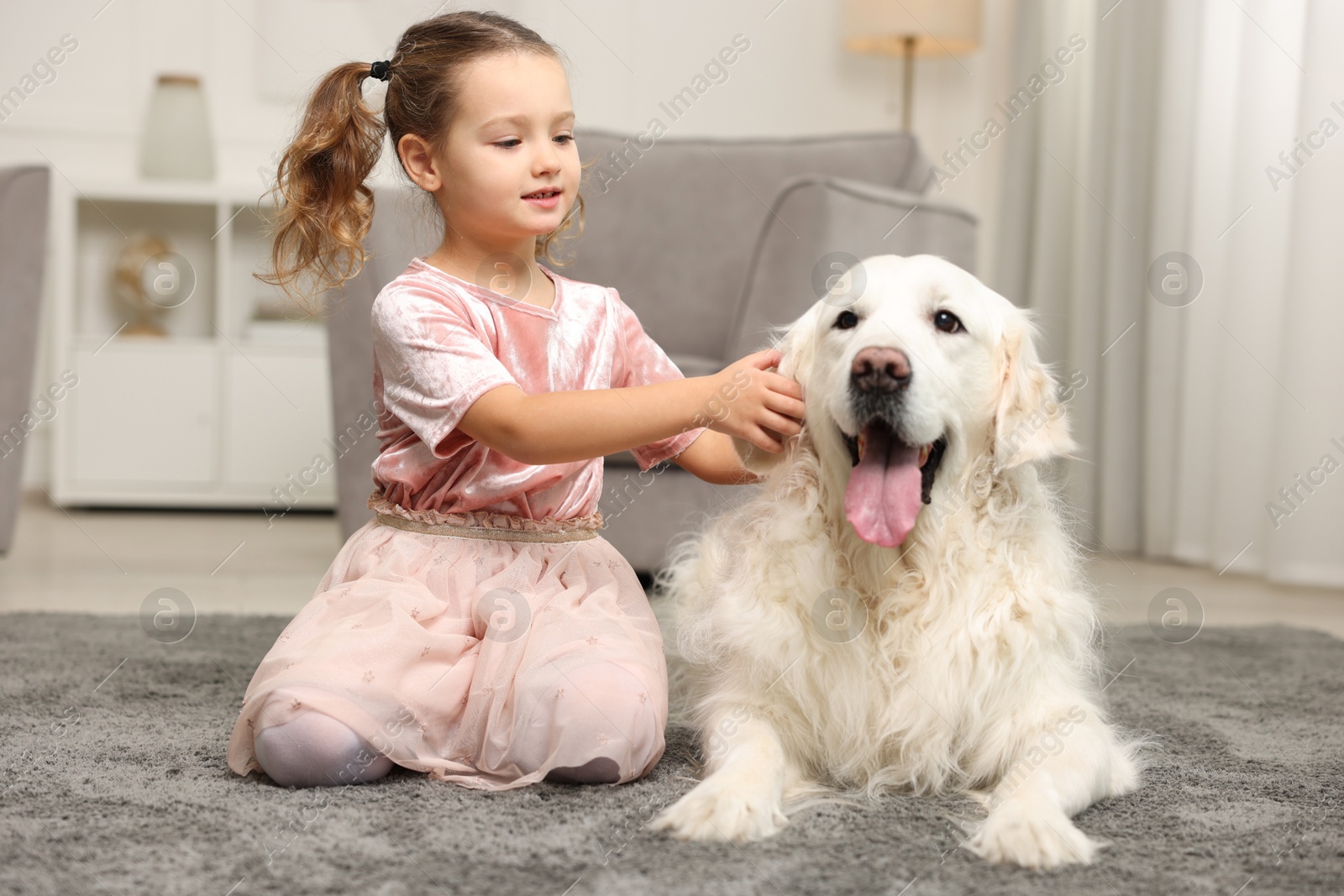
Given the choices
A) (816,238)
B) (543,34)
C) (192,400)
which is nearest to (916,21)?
(543,34)

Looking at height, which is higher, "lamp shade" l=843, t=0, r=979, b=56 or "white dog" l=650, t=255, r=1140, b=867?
"lamp shade" l=843, t=0, r=979, b=56

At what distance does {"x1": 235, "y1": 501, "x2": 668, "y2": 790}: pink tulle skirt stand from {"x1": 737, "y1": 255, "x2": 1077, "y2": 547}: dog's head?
0.34 m

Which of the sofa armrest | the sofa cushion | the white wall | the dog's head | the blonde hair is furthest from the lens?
the white wall

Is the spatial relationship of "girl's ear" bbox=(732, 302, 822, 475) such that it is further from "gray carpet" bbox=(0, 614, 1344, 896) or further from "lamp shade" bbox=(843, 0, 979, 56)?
"lamp shade" bbox=(843, 0, 979, 56)

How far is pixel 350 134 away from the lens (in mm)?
1695

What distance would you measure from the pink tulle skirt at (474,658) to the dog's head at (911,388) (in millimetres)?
339

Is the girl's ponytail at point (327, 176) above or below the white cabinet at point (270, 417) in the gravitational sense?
above

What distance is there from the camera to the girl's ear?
1.49 m

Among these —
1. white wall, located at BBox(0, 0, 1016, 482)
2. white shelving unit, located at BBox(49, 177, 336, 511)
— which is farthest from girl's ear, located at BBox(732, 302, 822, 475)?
white wall, located at BBox(0, 0, 1016, 482)

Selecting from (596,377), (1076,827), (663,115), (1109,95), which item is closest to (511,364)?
(596,377)

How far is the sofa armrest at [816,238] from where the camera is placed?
2770mm

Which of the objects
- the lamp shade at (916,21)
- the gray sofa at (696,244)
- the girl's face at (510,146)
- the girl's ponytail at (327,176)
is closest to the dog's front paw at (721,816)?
the girl's face at (510,146)

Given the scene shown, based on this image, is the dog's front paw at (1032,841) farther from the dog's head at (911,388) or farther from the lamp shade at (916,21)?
the lamp shade at (916,21)

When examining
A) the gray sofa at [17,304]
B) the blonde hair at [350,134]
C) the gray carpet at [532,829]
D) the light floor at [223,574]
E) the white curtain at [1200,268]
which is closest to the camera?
the gray carpet at [532,829]
